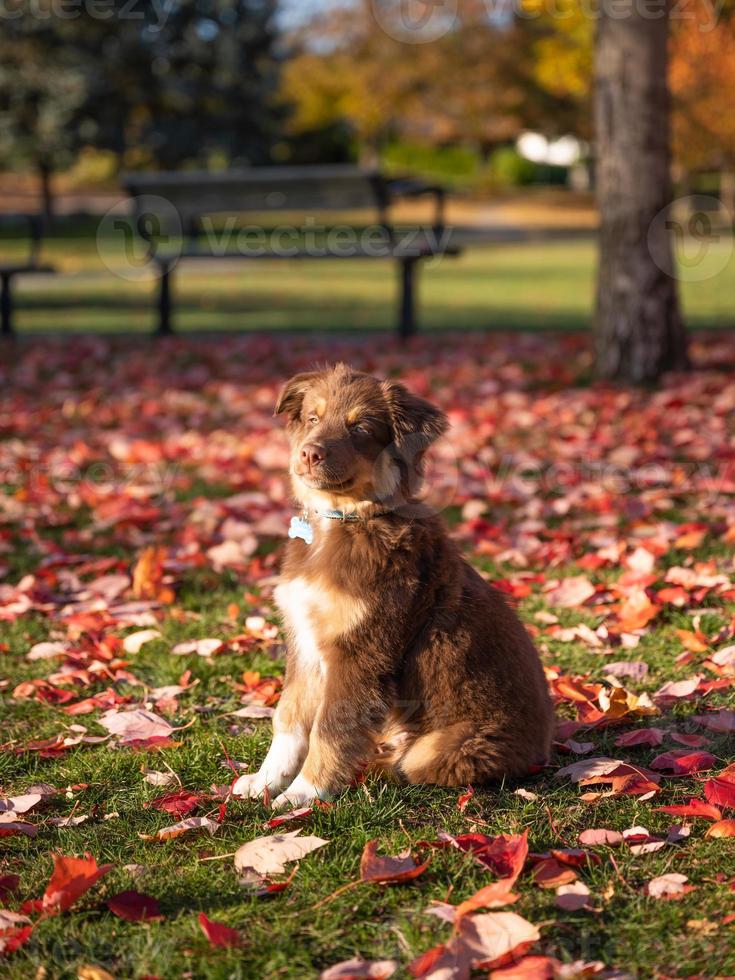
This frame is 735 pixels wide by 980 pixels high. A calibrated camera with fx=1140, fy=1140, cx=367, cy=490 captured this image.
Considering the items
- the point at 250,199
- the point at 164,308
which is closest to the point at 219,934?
the point at 164,308

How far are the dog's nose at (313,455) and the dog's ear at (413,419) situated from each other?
12.5 inches

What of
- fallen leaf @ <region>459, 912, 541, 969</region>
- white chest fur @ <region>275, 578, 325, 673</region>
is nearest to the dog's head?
white chest fur @ <region>275, 578, 325, 673</region>

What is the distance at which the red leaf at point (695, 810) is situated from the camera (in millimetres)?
3338

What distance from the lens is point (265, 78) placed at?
3966cm

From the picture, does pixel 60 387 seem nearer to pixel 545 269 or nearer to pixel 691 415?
pixel 691 415

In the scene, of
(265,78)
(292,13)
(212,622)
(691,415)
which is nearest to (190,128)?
(265,78)

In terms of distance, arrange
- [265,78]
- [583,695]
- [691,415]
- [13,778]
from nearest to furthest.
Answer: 1. [13,778]
2. [583,695]
3. [691,415]
4. [265,78]

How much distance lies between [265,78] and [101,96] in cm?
592

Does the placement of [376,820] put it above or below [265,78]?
below

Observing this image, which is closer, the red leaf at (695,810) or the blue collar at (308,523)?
the red leaf at (695,810)

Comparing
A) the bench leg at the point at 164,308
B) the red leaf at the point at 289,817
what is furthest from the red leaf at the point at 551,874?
the bench leg at the point at 164,308

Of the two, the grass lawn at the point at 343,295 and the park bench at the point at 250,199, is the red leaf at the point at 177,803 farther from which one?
the grass lawn at the point at 343,295

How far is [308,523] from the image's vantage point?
3742 millimetres

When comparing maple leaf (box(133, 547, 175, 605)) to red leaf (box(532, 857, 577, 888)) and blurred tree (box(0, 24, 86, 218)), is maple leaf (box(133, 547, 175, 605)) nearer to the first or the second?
red leaf (box(532, 857, 577, 888))
